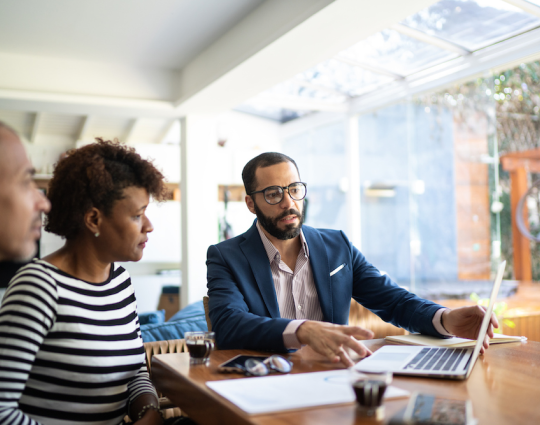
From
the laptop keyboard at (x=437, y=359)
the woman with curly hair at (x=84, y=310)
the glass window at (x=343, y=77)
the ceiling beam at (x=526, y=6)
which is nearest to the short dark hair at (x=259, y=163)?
the woman with curly hair at (x=84, y=310)

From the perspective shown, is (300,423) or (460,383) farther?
(460,383)

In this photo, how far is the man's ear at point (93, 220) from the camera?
1.40 meters

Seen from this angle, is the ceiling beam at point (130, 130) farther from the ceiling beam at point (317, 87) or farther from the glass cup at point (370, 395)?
the glass cup at point (370, 395)

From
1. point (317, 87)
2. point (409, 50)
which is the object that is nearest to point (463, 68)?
point (409, 50)

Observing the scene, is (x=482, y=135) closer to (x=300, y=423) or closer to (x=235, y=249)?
(x=235, y=249)

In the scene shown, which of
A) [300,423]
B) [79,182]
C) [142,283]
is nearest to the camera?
[300,423]

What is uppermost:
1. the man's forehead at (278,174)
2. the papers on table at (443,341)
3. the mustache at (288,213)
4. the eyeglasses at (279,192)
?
the man's forehead at (278,174)

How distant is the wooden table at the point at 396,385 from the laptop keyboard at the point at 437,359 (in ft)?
0.18

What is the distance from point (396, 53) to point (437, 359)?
12.6ft

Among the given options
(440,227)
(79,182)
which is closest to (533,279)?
(440,227)

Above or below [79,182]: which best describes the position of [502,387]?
below

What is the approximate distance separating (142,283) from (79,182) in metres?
6.53

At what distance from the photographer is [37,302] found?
1.20 m

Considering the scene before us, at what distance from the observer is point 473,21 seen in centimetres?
387
